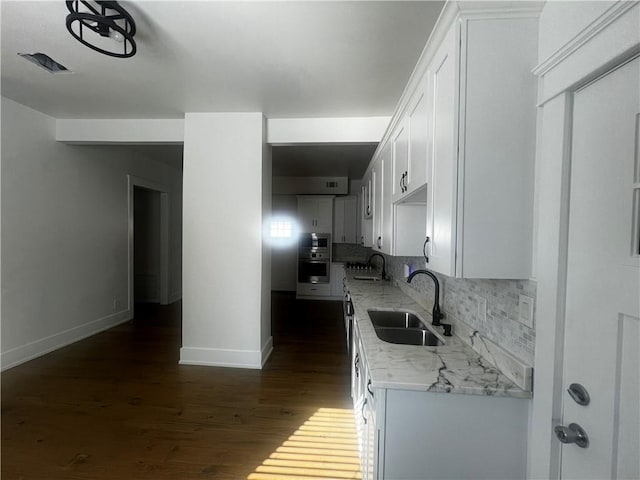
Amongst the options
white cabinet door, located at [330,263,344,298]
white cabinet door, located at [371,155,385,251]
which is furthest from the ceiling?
white cabinet door, located at [330,263,344,298]

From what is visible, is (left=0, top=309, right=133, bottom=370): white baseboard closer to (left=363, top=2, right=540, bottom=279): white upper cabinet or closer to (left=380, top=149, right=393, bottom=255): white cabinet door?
(left=380, top=149, right=393, bottom=255): white cabinet door

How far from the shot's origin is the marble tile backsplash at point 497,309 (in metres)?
1.14

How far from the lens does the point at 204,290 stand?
2.96 metres

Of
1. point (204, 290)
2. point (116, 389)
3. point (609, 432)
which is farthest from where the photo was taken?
point (204, 290)

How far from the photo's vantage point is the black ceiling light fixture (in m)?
1.34

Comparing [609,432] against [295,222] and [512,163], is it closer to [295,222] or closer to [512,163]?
[512,163]

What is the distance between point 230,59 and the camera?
1958mm

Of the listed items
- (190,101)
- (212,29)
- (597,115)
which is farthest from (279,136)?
(597,115)

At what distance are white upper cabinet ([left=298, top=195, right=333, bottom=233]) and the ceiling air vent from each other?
13.9 feet

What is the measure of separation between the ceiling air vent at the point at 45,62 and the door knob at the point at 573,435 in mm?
3516

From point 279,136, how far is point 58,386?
321cm

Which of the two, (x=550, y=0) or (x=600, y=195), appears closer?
(x=600, y=195)

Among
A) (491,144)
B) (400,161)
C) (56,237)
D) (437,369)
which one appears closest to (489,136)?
(491,144)

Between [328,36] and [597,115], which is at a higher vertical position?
[328,36]
